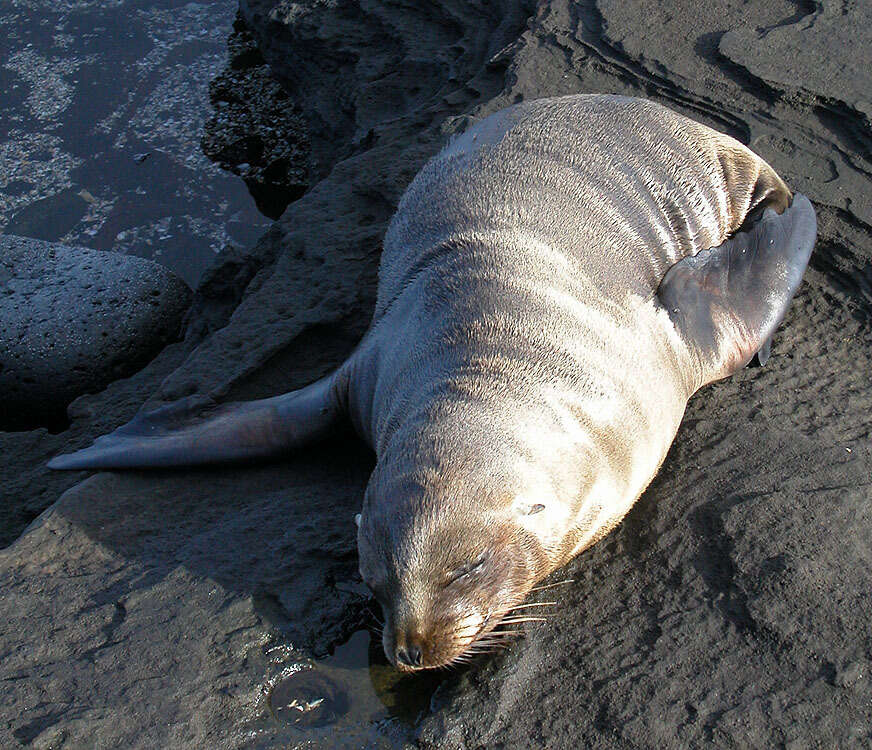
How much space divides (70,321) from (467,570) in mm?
4270

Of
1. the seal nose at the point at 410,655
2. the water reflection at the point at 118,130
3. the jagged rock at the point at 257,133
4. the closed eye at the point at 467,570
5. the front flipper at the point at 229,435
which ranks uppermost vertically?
the closed eye at the point at 467,570

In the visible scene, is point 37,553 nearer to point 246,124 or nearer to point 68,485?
point 68,485

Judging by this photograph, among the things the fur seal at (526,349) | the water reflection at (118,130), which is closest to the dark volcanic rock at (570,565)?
the fur seal at (526,349)

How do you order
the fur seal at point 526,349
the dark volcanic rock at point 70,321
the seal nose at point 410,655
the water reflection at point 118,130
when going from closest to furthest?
the seal nose at point 410,655, the fur seal at point 526,349, the dark volcanic rock at point 70,321, the water reflection at point 118,130

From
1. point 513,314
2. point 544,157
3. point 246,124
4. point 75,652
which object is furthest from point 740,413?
point 246,124

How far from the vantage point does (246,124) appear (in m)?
9.43

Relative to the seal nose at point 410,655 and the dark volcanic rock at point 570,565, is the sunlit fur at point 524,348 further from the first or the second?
the dark volcanic rock at point 570,565

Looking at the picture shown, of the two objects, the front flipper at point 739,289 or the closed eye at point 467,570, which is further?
A: the front flipper at point 739,289

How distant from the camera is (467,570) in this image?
11.0 feet

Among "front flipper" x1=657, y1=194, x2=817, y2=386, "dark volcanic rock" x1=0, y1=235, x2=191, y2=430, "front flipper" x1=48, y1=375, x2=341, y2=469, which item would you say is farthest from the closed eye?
"dark volcanic rock" x1=0, y1=235, x2=191, y2=430

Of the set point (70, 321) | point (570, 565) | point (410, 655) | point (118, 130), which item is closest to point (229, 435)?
point (570, 565)

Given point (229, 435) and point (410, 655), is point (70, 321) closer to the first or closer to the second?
point (229, 435)

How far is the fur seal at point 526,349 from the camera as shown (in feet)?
11.2

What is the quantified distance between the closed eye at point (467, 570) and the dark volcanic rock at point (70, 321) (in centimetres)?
403
